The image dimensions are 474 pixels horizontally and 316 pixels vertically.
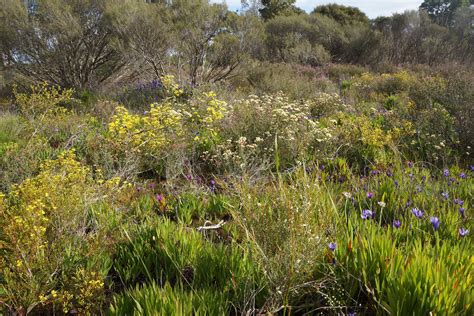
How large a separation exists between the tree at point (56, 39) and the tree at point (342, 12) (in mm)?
22399

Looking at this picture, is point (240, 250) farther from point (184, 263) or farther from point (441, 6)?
point (441, 6)

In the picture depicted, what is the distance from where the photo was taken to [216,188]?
388 centimetres

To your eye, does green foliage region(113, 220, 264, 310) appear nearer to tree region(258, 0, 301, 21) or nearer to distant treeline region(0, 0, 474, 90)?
distant treeline region(0, 0, 474, 90)

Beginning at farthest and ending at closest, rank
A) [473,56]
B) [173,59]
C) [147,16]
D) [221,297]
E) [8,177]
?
[473,56] < [173,59] < [147,16] < [8,177] < [221,297]

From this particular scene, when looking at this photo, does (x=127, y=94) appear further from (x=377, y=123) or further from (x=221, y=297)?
(x=221, y=297)

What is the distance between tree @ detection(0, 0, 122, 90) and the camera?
11672 mm

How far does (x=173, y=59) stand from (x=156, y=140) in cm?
756

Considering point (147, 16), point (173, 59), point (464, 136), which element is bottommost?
point (464, 136)

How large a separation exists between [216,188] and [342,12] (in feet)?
101

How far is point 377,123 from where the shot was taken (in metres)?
6.37

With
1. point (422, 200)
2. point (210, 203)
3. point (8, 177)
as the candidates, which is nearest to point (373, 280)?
point (422, 200)

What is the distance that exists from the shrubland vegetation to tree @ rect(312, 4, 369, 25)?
66.6 feet

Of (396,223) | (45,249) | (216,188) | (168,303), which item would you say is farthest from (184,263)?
(216,188)

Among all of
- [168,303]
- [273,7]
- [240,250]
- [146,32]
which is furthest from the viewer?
[273,7]
